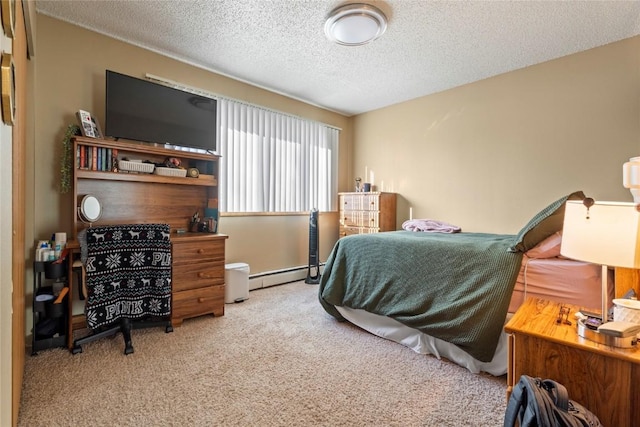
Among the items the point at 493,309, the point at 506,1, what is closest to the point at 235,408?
the point at 493,309

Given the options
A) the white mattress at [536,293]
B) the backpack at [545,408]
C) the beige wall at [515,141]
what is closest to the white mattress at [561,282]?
the white mattress at [536,293]

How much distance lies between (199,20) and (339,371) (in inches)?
115

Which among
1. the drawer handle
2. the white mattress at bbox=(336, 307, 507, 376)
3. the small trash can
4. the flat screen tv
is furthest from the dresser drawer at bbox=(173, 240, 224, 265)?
the white mattress at bbox=(336, 307, 507, 376)

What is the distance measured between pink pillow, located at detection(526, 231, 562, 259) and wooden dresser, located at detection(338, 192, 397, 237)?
7.99 ft

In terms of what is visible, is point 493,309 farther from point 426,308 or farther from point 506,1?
point 506,1

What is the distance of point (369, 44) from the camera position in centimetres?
288

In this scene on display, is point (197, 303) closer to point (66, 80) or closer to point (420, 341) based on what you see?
point (420, 341)

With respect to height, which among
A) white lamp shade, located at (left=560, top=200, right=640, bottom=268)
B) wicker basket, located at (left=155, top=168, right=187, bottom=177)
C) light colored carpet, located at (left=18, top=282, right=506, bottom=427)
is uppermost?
wicker basket, located at (left=155, top=168, right=187, bottom=177)

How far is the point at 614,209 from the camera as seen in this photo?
113cm

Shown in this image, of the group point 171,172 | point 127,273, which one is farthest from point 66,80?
point 127,273

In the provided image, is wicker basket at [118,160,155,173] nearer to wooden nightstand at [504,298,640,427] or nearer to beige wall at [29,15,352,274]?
beige wall at [29,15,352,274]

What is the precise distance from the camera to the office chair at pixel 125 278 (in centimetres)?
217

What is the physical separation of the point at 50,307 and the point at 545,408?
2.86 metres

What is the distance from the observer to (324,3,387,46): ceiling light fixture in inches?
90.2
